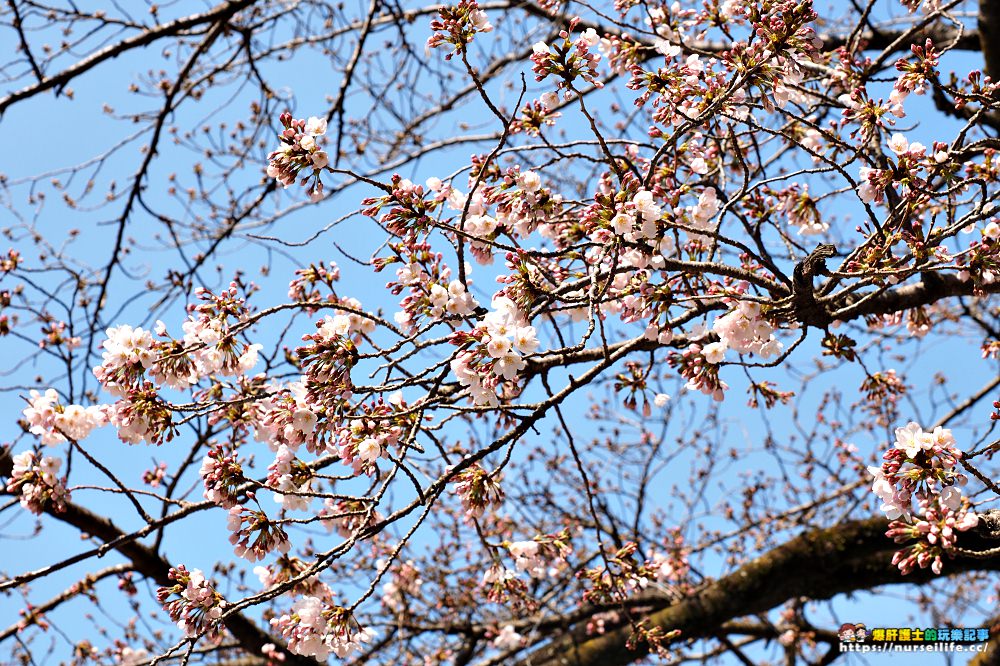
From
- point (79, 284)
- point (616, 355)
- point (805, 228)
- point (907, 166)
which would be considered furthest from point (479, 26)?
point (79, 284)

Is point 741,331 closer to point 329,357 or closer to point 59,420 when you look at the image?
point 329,357

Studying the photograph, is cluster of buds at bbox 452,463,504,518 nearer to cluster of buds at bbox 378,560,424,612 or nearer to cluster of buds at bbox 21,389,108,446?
cluster of buds at bbox 21,389,108,446

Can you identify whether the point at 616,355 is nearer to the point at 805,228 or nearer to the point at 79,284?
the point at 805,228

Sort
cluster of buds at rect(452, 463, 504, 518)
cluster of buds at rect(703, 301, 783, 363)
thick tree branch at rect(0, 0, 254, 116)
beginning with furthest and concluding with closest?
thick tree branch at rect(0, 0, 254, 116) < cluster of buds at rect(452, 463, 504, 518) < cluster of buds at rect(703, 301, 783, 363)

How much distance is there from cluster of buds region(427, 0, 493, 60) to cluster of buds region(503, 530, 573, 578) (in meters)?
1.72

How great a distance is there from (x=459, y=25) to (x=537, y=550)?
1.86 m

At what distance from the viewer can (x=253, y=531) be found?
2326 millimetres

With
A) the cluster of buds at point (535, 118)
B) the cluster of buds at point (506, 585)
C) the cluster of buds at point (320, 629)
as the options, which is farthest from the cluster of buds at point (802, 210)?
the cluster of buds at point (320, 629)

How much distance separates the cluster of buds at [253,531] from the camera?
90.7 inches

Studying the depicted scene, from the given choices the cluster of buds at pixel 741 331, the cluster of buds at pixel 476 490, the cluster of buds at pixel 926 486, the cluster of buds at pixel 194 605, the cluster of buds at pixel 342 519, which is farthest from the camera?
the cluster of buds at pixel 342 519

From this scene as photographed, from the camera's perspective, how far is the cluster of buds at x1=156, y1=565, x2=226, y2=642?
2.24 m

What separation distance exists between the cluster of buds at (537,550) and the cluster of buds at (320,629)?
0.71m

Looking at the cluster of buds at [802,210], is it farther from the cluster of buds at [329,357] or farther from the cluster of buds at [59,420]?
the cluster of buds at [59,420]

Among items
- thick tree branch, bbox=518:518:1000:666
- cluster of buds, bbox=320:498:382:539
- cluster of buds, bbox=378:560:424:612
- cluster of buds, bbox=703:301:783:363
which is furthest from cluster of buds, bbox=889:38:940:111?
cluster of buds, bbox=378:560:424:612
